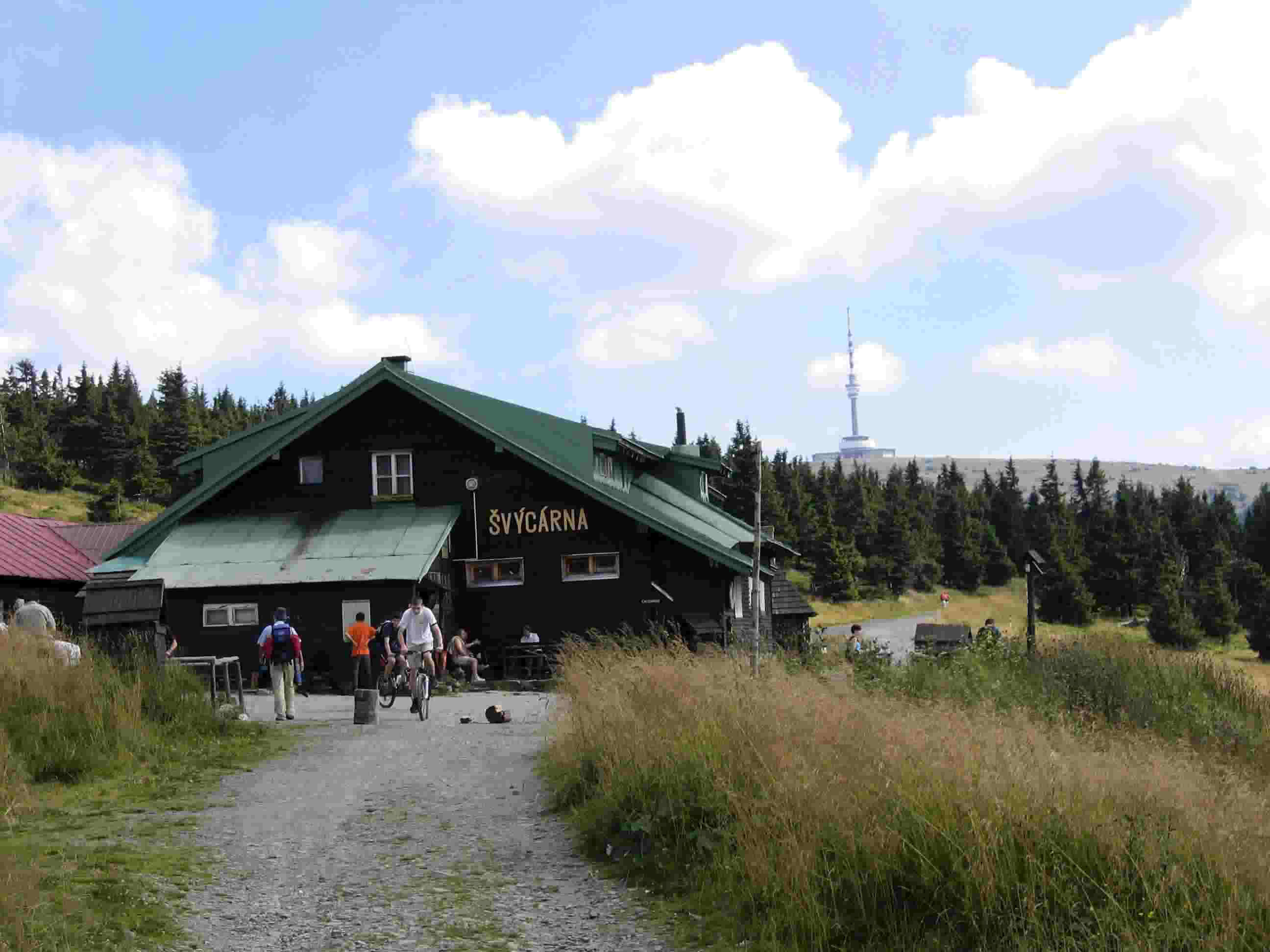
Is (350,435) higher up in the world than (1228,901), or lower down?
higher up

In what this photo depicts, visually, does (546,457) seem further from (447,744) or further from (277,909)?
(277,909)

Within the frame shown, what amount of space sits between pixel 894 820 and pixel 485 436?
2629cm

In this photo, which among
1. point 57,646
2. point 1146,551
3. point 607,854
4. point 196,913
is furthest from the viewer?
point 1146,551

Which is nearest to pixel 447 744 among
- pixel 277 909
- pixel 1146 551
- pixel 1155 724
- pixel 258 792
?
pixel 258 792

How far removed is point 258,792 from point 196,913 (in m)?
4.69

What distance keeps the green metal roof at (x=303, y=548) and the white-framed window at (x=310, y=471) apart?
885 millimetres

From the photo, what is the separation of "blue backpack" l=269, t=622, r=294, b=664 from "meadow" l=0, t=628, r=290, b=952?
2.41 meters

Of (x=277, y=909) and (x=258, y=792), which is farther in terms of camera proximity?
(x=258, y=792)

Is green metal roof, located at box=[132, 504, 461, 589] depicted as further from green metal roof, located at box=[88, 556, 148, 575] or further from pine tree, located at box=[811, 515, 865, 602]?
pine tree, located at box=[811, 515, 865, 602]

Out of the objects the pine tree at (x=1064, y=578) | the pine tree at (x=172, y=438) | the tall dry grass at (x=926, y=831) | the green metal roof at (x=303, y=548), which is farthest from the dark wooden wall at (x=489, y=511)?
the pine tree at (x=172, y=438)

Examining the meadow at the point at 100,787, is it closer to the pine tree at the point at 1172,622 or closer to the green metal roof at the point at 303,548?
the green metal roof at the point at 303,548

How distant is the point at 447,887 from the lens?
30.6 feet

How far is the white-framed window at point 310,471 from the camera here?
3494 cm

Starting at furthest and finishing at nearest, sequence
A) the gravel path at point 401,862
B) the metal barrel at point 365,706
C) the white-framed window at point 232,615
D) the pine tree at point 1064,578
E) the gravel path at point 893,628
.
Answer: the pine tree at point 1064,578 < the gravel path at point 893,628 < the white-framed window at point 232,615 < the metal barrel at point 365,706 < the gravel path at point 401,862
